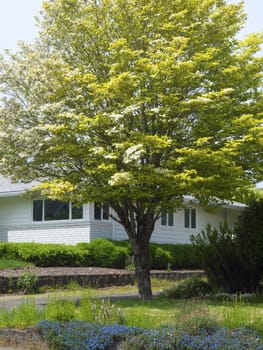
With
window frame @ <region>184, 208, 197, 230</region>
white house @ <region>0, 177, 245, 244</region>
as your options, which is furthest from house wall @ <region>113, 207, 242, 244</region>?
window frame @ <region>184, 208, 197, 230</region>

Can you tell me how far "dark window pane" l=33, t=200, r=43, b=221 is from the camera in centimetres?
2586

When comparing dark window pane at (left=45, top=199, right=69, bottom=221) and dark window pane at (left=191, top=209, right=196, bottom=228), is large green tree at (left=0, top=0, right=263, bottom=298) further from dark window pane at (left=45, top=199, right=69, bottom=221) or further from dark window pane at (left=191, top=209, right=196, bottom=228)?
dark window pane at (left=191, top=209, right=196, bottom=228)

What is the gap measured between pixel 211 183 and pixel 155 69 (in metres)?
2.75

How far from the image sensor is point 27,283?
56.5 feet

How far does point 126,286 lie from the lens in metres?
20.5

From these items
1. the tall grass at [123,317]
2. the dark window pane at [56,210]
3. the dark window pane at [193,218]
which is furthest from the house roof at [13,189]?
the tall grass at [123,317]

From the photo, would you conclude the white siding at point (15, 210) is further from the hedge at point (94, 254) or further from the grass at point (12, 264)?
the grass at point (12, 264)

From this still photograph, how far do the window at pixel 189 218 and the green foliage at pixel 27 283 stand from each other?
1418 cm

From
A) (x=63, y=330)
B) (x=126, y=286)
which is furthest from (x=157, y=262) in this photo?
(x=63, y=330)

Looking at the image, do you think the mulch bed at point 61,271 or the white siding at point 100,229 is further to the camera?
the white siding at point 100,229

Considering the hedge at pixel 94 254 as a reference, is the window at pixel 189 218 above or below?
above

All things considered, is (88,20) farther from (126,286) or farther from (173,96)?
(126,286)

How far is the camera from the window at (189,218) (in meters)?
30.5

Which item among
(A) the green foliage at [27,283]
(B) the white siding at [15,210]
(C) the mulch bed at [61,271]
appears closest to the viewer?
(A) the green foliage at [27,283]
